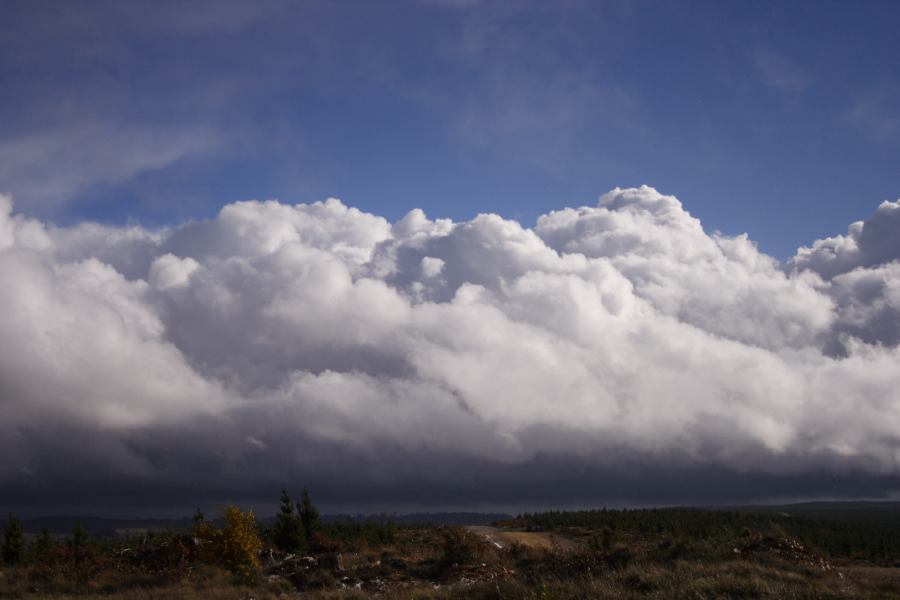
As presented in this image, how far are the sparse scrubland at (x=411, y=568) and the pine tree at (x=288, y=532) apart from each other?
7cm

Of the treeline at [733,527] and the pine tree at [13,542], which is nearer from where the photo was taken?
the pine tree at [13,542]

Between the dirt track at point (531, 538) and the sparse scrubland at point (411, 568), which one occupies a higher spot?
the sparse scrubland at point (411, 568)

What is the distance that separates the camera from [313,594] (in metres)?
26.2

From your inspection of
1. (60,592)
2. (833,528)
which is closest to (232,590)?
(60,592)

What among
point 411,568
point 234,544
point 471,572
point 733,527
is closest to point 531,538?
point 733,527

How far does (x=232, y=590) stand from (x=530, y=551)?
1384 cm

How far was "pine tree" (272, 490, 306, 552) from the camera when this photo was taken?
136 ft

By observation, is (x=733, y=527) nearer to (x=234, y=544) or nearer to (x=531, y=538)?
(x=531, y=538)

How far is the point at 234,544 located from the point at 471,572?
11988 millimetres

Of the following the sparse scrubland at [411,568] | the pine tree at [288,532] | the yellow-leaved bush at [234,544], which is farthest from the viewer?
the pine tree at [288,532]

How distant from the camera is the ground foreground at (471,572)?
20.6 meters

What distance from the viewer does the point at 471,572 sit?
29375mm

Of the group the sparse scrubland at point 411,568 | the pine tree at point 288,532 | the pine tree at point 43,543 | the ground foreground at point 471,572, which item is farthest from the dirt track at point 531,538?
the pine tree at point 43,543

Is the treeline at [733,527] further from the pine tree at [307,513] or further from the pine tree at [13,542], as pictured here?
the pine tree at [13,542]
